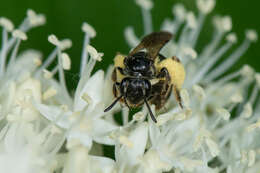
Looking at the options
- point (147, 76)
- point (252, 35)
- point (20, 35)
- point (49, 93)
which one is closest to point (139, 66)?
point (147, 76)

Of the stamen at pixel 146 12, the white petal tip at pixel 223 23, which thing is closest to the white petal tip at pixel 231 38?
the white petal tip at pixel 223 23

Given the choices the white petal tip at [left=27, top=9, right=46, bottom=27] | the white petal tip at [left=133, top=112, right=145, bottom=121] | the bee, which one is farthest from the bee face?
the white petal tip at [left=27, top=9, right=46, bottom=27]

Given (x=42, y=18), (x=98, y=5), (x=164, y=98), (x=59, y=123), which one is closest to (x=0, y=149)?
(x=59, y=123)

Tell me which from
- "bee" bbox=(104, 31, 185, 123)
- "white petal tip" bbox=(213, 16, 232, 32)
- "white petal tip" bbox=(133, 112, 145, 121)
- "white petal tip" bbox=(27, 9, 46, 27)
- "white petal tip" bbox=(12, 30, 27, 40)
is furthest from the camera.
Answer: "white petal tip" bbox=(213, 16, 232, 32)

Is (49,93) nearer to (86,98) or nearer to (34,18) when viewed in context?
(86,98)

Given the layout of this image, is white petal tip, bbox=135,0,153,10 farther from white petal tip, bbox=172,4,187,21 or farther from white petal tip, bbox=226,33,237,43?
white petal tip, bbox=226,33,237,43

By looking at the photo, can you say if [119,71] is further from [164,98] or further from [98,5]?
[98,5]

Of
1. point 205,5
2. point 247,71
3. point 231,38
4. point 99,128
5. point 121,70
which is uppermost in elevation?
point 205,5
